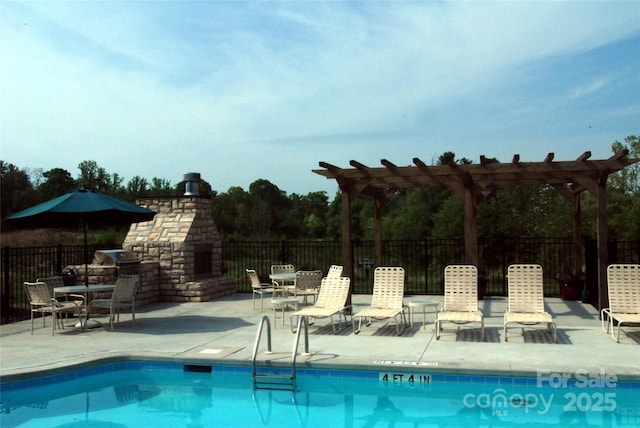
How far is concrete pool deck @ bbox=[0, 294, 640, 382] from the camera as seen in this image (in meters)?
7.10

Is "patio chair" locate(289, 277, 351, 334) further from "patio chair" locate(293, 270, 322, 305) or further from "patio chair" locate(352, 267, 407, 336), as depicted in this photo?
"patio chair" locate(293, 270, 322, 305)

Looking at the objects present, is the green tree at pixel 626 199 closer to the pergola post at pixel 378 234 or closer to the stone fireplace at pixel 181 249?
the pergola post at pixel 378 234

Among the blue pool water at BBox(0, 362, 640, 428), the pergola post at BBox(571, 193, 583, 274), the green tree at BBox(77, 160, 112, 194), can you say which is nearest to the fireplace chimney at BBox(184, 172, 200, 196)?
the blue pool water at BBox(0, 362, 640, 428)

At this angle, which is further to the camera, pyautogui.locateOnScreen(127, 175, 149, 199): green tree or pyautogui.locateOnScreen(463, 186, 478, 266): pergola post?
pyautogui.locateOnScreen(127, 175, 149, 199): green tree

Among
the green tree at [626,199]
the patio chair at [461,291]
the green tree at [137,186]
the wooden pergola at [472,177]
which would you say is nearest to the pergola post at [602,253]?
the wooden pergola at [472,177]

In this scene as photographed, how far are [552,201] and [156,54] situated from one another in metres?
18.6

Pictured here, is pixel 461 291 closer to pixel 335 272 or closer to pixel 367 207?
pixel 335 272

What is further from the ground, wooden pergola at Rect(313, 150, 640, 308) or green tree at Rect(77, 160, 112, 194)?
green tree at Rect(77, 160, 112, 194)

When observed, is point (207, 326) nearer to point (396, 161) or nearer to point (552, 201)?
point (396, 161)

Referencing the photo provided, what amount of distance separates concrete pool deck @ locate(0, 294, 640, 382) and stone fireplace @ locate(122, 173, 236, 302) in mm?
2463

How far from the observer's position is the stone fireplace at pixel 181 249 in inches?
548

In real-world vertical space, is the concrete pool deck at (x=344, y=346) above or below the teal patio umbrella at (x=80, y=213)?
below

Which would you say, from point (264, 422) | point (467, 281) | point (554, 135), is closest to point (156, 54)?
point (467, 281)

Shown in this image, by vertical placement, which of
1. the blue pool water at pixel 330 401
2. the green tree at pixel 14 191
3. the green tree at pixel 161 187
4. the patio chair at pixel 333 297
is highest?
the green tree at pixel 161 187
